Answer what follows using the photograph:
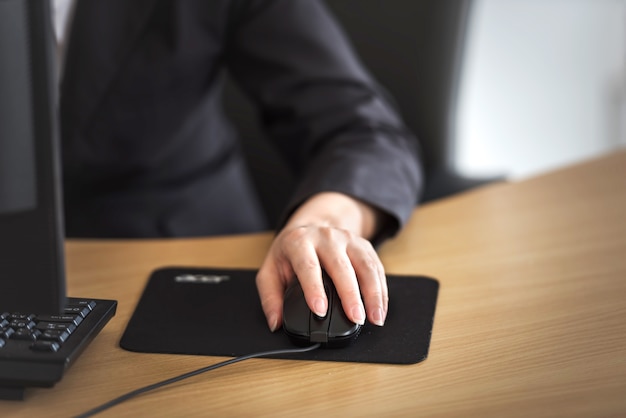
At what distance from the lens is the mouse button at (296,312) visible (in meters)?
0.64

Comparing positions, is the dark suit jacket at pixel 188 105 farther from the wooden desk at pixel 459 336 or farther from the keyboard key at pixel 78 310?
the keyboard key at pixel 78 310

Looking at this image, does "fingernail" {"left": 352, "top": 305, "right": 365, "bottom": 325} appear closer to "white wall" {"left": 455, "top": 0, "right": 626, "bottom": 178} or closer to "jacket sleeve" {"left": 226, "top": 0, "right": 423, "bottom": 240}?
Answer: "jacket sleeve" {"left": 226, "top": 0, "right": 423, "bottom": 240}

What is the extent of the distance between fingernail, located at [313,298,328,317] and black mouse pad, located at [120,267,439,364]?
0.03 metres

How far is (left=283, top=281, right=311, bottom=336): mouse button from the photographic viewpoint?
64 centimetres

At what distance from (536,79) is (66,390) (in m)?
1.69

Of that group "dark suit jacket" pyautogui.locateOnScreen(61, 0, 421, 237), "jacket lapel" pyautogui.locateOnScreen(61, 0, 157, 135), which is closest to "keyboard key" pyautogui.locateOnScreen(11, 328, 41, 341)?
"dark suit jacket" pyautogui.locateOnScreen(61, 0, 421, 237)

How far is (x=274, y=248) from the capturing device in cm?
74

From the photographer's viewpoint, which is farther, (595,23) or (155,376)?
(595,23)

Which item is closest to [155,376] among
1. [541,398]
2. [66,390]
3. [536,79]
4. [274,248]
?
[66,390]

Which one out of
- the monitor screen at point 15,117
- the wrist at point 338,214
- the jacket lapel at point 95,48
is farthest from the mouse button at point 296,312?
the jacket lapel at point 95,48

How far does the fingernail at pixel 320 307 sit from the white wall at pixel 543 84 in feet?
4.39

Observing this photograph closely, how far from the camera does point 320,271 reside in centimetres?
67

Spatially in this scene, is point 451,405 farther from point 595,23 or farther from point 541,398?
point 595,23

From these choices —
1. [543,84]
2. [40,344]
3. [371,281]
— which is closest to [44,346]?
[40,344]
